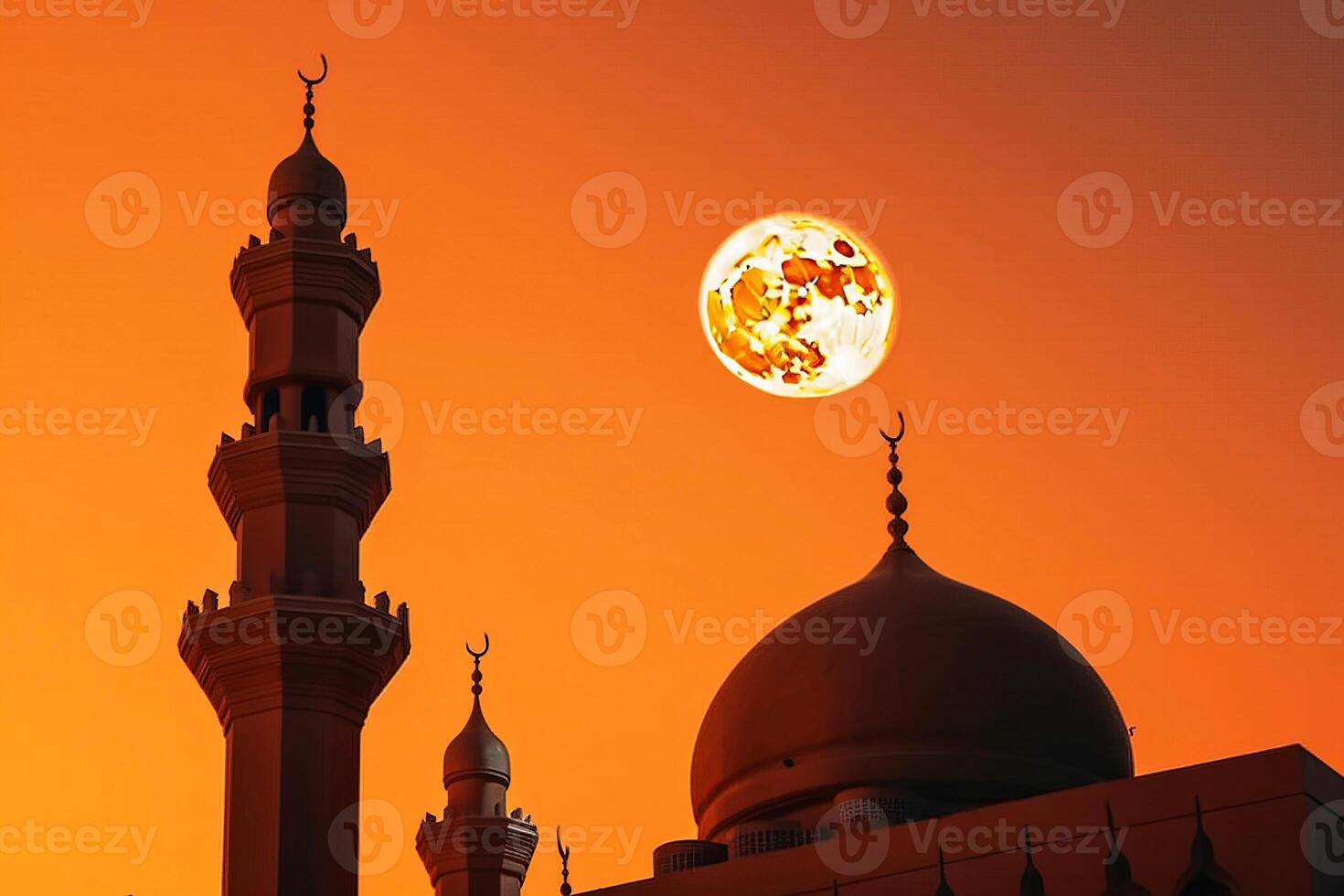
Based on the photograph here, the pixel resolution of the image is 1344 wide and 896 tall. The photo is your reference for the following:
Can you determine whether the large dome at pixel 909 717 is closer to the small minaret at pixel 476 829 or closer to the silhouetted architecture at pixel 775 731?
the silhouetted architecture at pixel 775 731

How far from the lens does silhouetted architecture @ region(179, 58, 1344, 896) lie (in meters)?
14.7

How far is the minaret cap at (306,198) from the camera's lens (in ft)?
54.3

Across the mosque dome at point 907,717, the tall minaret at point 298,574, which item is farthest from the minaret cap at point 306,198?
the mosque dome at point 907,717

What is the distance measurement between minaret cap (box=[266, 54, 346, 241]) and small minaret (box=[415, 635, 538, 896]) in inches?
201

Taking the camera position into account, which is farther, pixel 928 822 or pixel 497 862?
pixel 497 862

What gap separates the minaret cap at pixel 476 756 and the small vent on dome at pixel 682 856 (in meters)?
2.93

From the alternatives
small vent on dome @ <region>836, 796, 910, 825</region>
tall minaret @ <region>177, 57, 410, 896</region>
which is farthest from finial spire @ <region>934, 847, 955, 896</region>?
tall minaret @ <region>177, 57, 410, 896</region>

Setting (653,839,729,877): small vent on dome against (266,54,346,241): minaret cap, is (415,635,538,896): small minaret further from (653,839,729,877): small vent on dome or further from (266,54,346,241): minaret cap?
(266,54,346,241): minaret cap

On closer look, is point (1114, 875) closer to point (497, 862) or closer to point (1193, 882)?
point (1193, 882)

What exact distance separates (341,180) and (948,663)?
510cm

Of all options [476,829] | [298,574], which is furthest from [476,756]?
[298,574]

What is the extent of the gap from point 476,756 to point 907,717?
13.3ft

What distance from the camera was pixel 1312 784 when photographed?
14586 millimetres

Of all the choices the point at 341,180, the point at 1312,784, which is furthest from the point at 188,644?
the point at 1312,784
